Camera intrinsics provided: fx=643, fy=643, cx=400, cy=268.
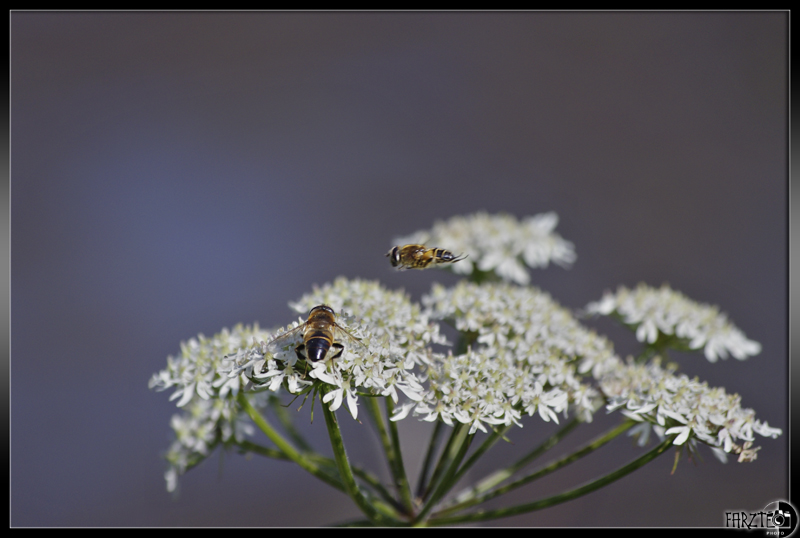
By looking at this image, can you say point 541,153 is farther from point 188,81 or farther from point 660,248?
point 188,81

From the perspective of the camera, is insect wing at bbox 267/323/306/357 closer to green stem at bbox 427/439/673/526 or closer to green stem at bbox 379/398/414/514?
green stem at bbox 379/398/414/514

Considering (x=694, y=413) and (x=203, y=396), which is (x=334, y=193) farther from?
(x=694, y=413)

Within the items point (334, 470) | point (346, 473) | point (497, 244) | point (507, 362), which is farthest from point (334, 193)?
point (346, 473)

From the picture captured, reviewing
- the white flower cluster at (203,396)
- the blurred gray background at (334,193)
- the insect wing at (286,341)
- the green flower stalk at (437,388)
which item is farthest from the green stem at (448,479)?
the blurred gray background at (334,193)

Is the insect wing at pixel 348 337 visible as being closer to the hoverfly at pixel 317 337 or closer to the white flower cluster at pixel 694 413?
the hoverfly at pixel 317 337

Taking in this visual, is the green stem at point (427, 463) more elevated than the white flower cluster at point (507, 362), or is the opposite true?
the white flower cluster at point (507, 362)

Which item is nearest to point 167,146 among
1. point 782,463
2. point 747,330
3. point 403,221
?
point 403,221
